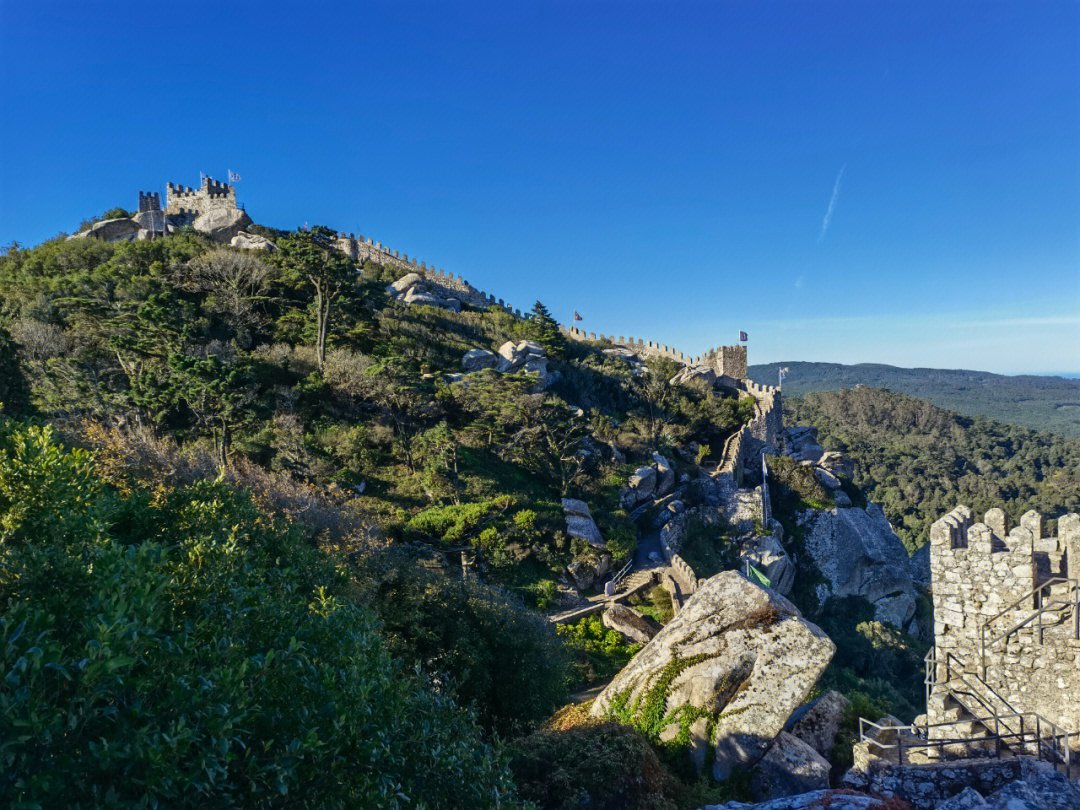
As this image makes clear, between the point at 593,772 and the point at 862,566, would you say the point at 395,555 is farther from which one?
the point at 862,566

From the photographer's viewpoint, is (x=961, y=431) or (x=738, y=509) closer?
(x=738, y=509)

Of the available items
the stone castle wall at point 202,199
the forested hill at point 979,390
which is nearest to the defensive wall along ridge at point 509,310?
the stone castle wall at point 202,199

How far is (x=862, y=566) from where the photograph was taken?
36.2 m

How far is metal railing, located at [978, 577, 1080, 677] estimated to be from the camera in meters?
8.61

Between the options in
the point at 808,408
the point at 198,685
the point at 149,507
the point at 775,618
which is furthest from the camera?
the point at 808,408

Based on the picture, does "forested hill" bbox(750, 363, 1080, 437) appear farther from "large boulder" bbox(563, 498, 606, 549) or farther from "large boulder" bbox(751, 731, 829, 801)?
"large boulder" bbox(751, 731, 829, 801)

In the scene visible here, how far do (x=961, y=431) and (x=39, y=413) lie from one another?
11777cm

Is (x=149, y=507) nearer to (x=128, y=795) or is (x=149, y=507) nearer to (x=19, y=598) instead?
(x=19, y=598)

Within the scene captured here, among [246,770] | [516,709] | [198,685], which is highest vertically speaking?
[198,685]

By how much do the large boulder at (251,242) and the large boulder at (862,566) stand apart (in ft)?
147

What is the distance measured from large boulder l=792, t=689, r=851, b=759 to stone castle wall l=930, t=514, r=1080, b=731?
2.62 m

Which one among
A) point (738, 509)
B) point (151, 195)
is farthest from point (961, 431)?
point (151, 195)

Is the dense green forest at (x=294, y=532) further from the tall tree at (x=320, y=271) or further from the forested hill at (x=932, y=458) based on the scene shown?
the forested hill at (x=932, y=458)

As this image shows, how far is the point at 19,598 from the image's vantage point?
5547mm
